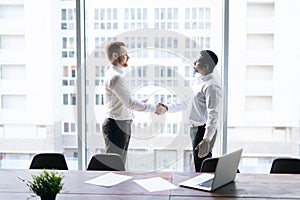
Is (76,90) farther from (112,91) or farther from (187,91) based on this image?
(187,91)

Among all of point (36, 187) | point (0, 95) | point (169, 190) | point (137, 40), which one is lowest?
point (169, 190)

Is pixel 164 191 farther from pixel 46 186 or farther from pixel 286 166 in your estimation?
pixel 286 166

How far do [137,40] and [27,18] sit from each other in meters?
1.26

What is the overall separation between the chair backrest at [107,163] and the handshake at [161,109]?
1.09m

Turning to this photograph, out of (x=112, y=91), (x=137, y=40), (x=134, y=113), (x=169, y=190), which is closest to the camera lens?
(x=169, y=190)

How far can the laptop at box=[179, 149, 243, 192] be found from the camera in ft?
8.02

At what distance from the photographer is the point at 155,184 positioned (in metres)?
2.63

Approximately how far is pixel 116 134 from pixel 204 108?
35.3 inches

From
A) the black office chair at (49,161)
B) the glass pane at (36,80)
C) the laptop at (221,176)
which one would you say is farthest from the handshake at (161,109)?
the laptop at (221,176)

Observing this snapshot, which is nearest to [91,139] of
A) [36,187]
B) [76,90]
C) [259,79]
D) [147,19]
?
[76,90]

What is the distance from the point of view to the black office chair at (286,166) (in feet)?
10.2

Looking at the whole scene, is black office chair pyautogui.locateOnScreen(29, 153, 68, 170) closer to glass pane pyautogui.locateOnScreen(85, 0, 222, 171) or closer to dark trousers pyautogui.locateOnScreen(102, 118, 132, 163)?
dark trousers pyautogui.locateOnScreen(102, 118, 132, 163)

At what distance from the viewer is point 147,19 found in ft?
14.0

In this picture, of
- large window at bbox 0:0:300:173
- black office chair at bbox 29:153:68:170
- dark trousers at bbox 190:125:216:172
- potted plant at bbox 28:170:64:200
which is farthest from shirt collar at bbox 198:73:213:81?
potted plant at bbox 28:170:64:200
